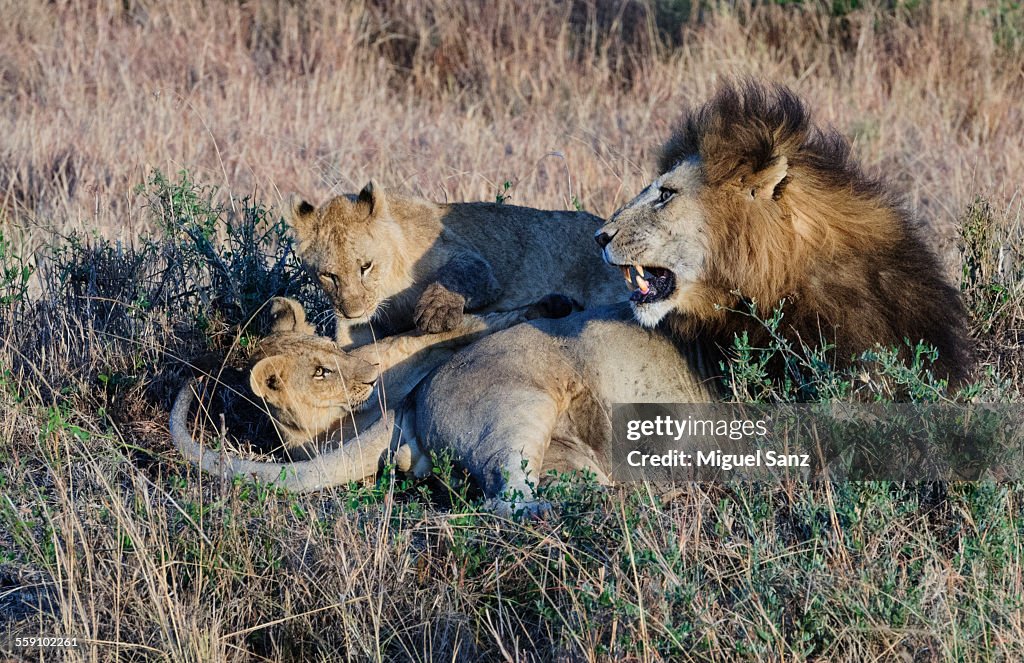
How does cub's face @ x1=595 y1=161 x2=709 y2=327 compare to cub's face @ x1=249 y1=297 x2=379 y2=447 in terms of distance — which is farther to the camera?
cub's face @ x1=249 y1=297 x2=379 y2=447

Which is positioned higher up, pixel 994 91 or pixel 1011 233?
pixel 1011 233

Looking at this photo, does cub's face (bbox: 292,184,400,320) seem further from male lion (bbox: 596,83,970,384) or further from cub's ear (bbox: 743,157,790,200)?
cub's ear (bbox: 743,157,790,200)

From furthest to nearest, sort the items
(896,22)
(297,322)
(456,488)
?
(896,22) < (297,322) < (456,488)

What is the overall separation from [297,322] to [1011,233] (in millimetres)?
3245

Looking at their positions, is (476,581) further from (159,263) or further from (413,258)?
(159,263)

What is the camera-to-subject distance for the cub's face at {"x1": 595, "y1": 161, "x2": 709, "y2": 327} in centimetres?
406

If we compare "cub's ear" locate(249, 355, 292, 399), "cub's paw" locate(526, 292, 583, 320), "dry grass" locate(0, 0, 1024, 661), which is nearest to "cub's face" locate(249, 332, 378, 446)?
"cub's ear" locate(249, 355, 292, 399)

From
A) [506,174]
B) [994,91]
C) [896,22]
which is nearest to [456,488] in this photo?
[506,174]

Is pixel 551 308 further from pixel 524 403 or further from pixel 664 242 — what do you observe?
pixel 664 242

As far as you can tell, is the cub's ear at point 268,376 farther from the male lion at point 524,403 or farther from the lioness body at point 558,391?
the lioness body at point 558,391

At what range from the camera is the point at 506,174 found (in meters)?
7.72

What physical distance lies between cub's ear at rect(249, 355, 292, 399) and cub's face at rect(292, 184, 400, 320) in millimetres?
441

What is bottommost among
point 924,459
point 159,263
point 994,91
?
point 994,91

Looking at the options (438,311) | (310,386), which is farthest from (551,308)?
(310,386)
